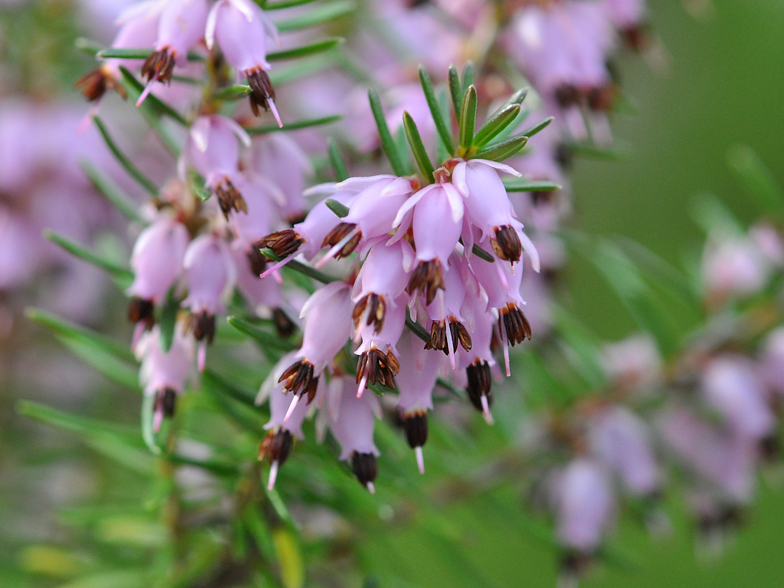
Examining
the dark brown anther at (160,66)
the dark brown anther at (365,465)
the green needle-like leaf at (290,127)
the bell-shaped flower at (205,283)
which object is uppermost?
the dark brown anther at (160,66)

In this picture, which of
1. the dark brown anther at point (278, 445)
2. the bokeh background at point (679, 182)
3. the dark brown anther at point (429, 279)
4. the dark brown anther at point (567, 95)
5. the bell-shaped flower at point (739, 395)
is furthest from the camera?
the bokeh background at point (679, 182)

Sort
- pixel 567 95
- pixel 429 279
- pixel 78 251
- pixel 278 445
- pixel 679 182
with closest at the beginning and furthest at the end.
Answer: pixel 429 279 < pixel 278 445 < pixel 78 251 < pixel 567 95 < pixel 679 182

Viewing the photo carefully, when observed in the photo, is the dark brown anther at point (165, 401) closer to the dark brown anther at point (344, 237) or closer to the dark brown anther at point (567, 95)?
the dark brown anther at point (344, 237)

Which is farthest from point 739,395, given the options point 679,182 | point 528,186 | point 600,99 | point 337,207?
point 679,182

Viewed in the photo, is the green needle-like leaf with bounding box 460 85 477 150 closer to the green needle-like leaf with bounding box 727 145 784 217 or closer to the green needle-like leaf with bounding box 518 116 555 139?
the green needle-like leaf with bounding box 518 116 555 139

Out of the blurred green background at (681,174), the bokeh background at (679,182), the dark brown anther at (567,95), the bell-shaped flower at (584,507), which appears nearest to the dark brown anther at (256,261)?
the dark brown anther at (567,95)

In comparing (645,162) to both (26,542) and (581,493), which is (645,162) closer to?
(581,493)

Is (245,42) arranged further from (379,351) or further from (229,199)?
(379,351)

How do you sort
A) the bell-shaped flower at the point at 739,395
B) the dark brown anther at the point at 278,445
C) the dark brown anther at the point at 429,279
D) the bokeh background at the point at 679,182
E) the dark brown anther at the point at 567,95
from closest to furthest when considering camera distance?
the dark brown anther at the point at 429,279 → the dark brown anther at the point at 278,445 → the dark brown anther at the point at 567,95 → the bell-shaped flower at the point at 739,395 → the bokeh background at the point at 679,182
